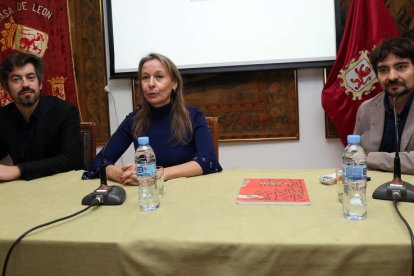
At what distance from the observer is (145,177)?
3.56 ft

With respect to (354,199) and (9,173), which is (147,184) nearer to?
(354,199)

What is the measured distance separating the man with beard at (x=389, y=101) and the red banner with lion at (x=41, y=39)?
6.91 ft

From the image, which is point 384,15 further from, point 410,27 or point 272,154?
point 272,154

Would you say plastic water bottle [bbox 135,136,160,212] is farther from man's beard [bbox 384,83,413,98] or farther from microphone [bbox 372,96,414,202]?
man's beard [bbox 384,83,413,98]

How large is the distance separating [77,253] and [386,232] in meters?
0.72

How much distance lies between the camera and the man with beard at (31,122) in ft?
6.23

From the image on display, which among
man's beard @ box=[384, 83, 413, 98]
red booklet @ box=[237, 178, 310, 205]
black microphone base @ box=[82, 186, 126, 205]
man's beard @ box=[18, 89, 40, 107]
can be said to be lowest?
red booklet @ box=[237, 178, 310, 205]

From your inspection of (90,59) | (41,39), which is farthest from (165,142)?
(41,39)

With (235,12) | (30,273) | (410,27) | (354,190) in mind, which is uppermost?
(235,12)

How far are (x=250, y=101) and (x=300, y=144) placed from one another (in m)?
0.49

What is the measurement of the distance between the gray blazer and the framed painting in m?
0.81

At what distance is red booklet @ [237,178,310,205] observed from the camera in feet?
3.53

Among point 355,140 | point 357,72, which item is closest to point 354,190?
point 355,140

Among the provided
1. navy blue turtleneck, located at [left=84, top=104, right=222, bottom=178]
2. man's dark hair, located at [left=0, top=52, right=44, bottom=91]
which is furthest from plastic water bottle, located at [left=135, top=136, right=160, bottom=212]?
man's dark hair, located at [left=0, top=52, right=44, bottom=91]
